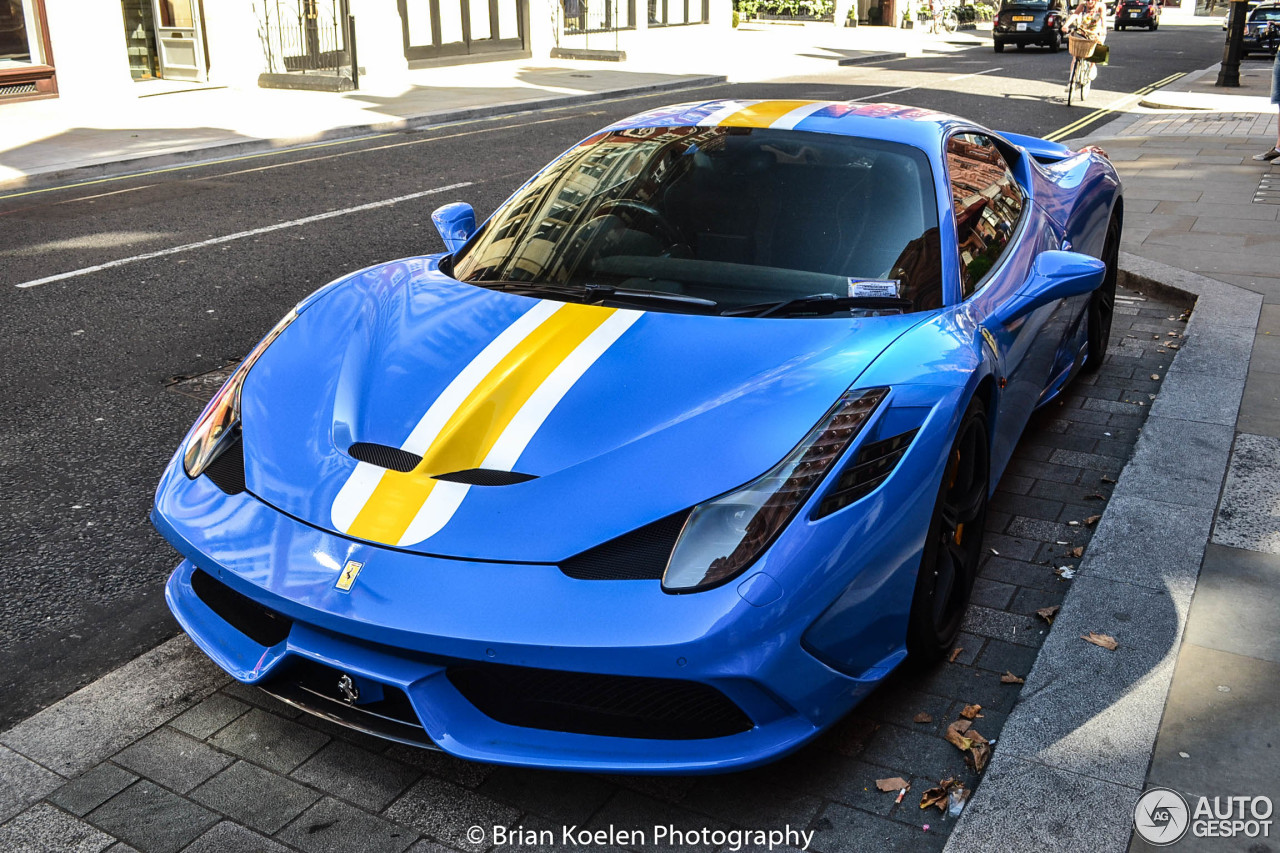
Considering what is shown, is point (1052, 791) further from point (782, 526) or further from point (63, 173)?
point (63, 173)

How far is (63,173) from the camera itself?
12.1 metres

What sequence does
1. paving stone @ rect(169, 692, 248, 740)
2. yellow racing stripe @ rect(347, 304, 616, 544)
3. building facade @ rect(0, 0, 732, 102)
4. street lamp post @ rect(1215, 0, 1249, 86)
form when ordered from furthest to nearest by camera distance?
1. street lamp post @ rect(1215, 0, 1249, 86)
2. building facade @ rect(0, 0, 732, 102)
3. paving stone @ rect(169, 692, 248, 740)
4. yellow racing stripe @ rect(347, 304, 616, 544)

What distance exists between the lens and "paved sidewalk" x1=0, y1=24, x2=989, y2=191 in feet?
44.3

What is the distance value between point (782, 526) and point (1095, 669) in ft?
3.83

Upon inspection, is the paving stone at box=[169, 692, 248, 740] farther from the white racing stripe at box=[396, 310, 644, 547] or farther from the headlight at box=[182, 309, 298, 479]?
the white racing stripe at box=[396, 310, 644, 547]

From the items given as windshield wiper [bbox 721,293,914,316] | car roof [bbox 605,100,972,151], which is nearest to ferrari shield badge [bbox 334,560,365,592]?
windshield wiper [bbox 721,293,914,316]

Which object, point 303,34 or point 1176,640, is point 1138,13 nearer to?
point 303,34

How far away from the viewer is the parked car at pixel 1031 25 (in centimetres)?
3262

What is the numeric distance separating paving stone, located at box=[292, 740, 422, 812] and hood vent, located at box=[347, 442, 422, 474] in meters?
0.70

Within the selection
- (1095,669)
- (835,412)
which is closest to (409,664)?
(835,412)

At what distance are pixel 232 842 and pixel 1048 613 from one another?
2.31 meters

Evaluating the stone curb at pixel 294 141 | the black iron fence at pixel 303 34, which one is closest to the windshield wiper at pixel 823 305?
the stone curb at pixel 294 141

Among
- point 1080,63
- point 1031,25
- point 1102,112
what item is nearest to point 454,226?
point 1102,112

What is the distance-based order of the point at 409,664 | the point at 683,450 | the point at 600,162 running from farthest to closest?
the point at 600,162 < the point at 683,450 < the point at 409,664
